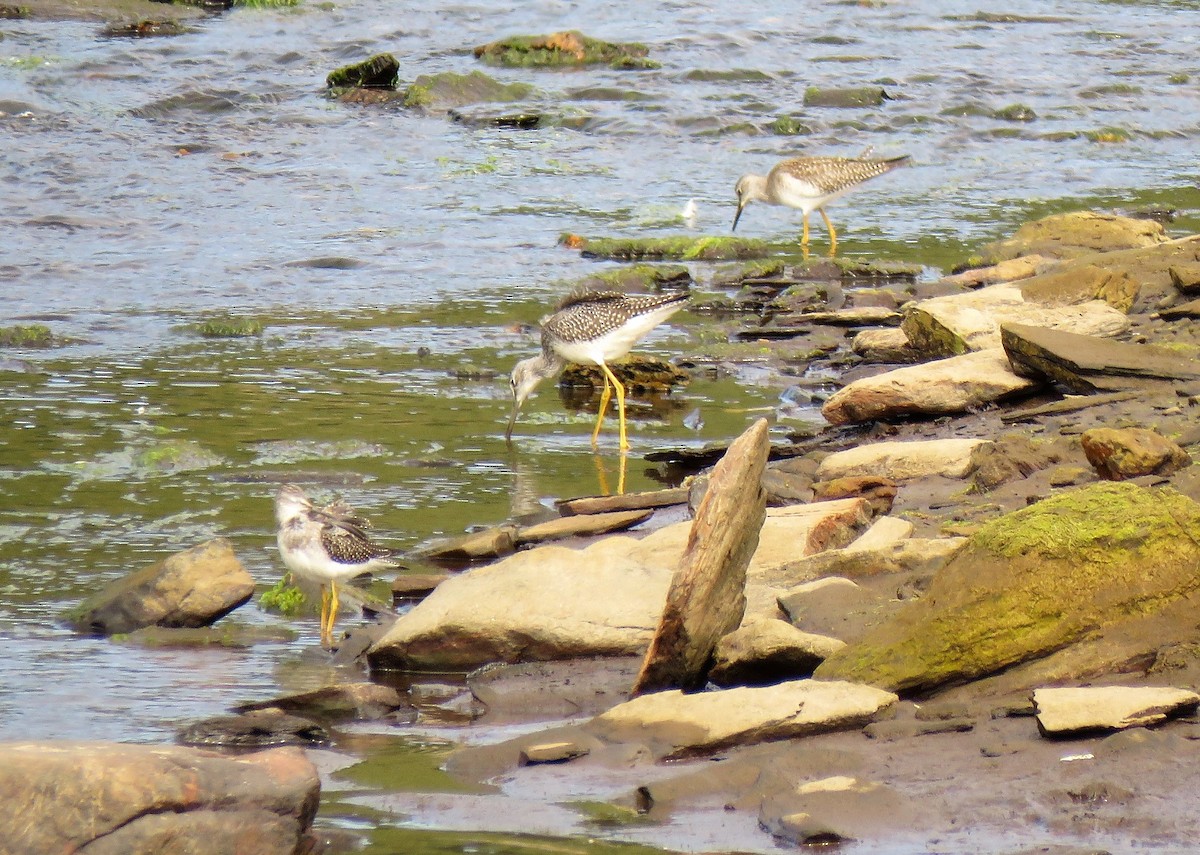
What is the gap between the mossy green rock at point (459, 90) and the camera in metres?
21.5

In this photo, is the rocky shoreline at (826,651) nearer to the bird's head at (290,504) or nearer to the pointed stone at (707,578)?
the pointed stone at (707,578)

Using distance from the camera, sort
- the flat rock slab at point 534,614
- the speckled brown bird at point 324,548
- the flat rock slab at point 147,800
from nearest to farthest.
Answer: the flat rock slab at point 147,800 < the flat rock slab at point 534,614 < the speckled brown bird at point 324,548

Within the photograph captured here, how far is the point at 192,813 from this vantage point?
4.12 meters

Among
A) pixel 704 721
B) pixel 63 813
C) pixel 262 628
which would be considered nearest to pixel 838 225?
pixel 262 628

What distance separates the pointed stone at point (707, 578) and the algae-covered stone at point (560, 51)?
19.0 meters

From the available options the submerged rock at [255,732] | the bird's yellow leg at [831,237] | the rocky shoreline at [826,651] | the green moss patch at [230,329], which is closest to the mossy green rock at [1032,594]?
the rocky shoreline at [826,651]

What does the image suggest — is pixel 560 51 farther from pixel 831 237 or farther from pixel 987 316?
pixel 987 316

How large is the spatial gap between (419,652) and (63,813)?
2.16 m

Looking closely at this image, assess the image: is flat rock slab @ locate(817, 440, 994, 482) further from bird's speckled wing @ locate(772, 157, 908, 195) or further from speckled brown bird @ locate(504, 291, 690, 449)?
bird's speckled wing @ locate(772, 157, 908, 195)

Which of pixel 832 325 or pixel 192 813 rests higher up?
pixel 192 813

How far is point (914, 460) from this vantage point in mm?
7512

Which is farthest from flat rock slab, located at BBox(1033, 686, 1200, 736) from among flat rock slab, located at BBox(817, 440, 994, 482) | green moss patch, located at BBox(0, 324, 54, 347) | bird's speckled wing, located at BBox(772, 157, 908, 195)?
bird's speckled wing, located at BBox(772, 157, 908, 195)

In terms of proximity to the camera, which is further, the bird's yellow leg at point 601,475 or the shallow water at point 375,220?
the bird's yellow leg at point 601,475

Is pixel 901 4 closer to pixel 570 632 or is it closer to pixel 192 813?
pixel 570 632
